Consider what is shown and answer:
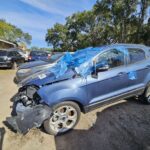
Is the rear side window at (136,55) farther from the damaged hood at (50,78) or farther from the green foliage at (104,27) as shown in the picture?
the green foliage at (104,27)

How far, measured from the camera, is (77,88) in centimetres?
384

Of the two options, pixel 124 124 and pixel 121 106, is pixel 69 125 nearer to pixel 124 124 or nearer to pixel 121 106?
pixel 124 124

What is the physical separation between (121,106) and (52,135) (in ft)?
7.52

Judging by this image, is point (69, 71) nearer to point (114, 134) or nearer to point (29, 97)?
point (29, 97)

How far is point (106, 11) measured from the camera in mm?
25953

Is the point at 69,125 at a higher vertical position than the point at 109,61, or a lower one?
lower

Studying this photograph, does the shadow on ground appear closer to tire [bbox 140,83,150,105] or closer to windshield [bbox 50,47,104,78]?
tire [bbox 140,83,150,105]

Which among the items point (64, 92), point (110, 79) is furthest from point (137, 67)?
point (64, 92)

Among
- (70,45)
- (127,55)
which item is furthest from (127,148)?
(70,45)

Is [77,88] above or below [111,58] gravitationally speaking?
below

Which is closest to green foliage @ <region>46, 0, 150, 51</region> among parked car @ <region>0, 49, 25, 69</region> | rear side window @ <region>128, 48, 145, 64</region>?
parked car @ <region>0, 49, 25, 69</region>

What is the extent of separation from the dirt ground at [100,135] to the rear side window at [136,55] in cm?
137

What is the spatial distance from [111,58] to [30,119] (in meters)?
2.35

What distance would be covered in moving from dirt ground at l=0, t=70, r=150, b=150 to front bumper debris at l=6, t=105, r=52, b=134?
0.37 meters
